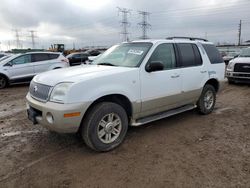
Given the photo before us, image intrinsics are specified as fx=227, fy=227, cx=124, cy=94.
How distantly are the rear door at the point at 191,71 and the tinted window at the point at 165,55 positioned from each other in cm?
25

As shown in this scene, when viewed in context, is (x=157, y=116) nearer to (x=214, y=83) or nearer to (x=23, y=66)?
(x=214, y=83)

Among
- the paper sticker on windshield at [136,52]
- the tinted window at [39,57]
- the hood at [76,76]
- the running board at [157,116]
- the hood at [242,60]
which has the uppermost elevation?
the paper sticker on windshield at [136,52]

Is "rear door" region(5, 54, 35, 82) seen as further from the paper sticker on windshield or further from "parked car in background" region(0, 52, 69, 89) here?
the paper sticker on windshield

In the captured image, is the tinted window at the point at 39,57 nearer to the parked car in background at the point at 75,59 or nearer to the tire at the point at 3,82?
the tire at the point at 3,82

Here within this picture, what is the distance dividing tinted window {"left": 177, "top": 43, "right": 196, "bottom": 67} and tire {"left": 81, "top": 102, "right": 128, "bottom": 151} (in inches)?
76.7

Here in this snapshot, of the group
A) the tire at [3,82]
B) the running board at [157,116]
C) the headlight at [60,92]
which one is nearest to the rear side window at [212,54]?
the running board at [157,116]

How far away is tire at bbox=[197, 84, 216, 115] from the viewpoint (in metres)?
5.53

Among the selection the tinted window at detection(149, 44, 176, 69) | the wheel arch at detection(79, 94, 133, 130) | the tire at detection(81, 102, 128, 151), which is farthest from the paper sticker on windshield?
the tire at detection(81, 102, 128, 151)

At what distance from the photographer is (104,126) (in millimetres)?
3633

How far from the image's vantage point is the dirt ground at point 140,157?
9.61ft

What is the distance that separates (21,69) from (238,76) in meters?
9.90

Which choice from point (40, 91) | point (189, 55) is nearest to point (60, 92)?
point (40, 91)

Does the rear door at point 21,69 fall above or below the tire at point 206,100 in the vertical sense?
above

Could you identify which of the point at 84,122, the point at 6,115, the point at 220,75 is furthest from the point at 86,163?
the point at 220,75
